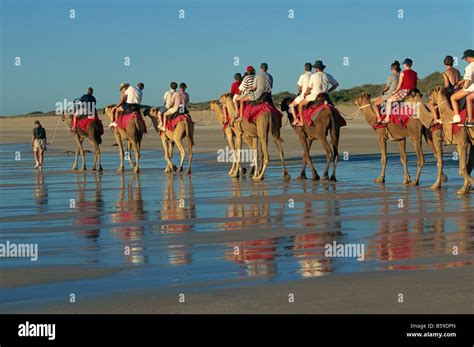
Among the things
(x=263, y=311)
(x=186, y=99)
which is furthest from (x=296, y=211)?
(x=186, y=99)

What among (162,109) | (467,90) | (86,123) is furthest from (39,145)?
(467,90)

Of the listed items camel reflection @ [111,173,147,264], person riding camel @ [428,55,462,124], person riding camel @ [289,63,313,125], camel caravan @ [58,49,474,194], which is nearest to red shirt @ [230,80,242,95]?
camel caravan @ [58,49,474,194]

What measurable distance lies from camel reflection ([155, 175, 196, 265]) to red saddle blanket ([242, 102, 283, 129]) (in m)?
2.58

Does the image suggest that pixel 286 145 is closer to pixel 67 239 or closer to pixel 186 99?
pixel 186 99

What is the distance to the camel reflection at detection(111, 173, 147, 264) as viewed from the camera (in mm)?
14000

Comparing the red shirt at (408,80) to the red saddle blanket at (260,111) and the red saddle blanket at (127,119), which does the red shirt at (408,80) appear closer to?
the red saddle blanket at (260,111)

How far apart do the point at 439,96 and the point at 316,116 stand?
453cm

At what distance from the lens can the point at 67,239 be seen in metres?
15.5

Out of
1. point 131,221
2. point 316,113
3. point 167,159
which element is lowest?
point 131,221

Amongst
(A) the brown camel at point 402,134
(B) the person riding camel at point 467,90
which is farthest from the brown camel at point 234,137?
(B) the person riding camel at point 467,90

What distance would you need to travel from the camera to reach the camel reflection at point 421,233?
1329 centimetres

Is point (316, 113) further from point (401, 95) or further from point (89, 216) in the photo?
point (89, 216)

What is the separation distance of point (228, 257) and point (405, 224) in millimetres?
3902

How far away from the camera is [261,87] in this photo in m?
26.8
